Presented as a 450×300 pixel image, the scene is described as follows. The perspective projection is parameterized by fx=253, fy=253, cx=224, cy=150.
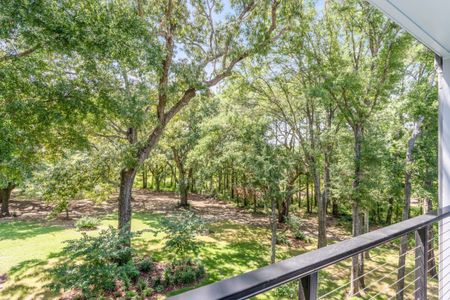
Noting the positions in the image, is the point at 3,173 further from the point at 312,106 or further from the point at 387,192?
the point at 387,192

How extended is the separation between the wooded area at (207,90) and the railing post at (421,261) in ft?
7.75

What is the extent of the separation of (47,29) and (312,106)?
24.2 ft

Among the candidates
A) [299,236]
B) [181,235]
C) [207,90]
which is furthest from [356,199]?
[207,90]

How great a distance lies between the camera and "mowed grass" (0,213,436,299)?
5785 mm

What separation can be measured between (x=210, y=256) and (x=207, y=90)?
505cm

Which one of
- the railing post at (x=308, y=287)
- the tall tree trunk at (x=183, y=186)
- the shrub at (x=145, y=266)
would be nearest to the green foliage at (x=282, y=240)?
the shrub at (x=145, y=266)

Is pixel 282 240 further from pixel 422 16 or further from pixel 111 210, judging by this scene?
pixel 422 16

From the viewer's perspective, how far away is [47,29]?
3250mm

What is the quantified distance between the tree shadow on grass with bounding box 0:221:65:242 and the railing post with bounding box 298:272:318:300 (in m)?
10.6

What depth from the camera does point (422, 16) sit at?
1510 mm

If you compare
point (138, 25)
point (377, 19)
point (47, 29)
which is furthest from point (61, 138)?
point (377, 19)

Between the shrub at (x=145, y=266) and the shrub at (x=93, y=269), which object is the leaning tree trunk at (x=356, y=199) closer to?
the shrub at (x=145, y=266)

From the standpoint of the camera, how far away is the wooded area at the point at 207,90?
3820mm

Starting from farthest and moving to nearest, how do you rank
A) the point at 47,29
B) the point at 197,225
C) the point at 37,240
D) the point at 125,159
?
1. the point at 37,240
2. the point at 197,225
3. the point at 125,159
4. the point at 47,29
